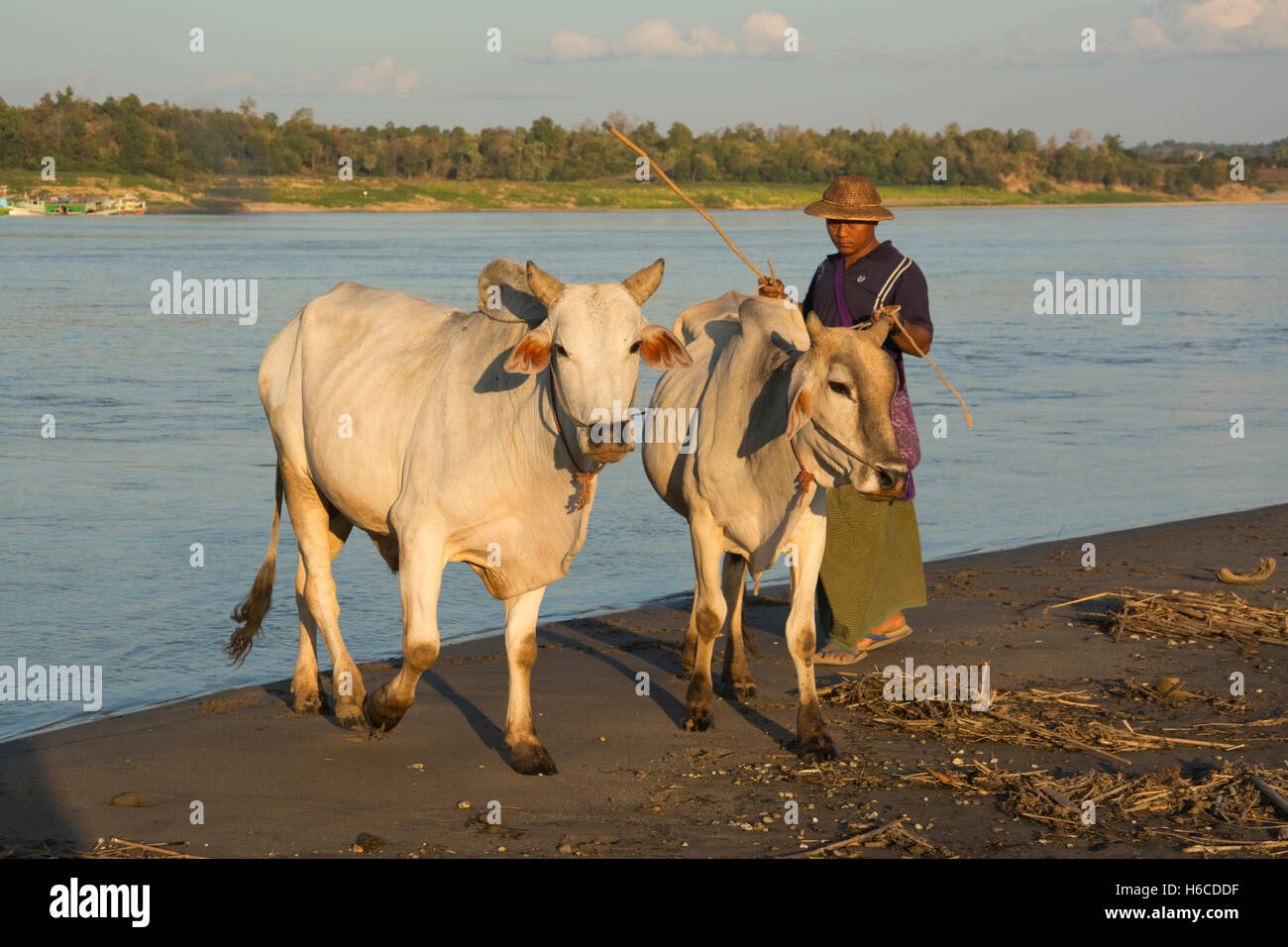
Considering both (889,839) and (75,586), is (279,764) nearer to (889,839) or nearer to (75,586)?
(889,839)

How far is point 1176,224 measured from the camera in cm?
8962

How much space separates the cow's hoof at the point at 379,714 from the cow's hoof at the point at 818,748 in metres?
1.54

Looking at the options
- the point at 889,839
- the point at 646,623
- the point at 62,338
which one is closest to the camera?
the point at 889,839

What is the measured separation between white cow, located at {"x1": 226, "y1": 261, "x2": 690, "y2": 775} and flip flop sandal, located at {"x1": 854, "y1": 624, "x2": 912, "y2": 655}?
7.05 ft

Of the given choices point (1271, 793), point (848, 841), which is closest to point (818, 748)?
point (848, 841)

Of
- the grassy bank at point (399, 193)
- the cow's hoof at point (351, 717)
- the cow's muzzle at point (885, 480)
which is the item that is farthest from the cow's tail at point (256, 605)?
the grassy bank at point (399, 193)

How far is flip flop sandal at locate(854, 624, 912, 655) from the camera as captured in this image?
729 centimetres

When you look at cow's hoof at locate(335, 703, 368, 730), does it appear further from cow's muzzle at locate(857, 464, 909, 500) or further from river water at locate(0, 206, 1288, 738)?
cow's muzzle at locate(857, 464, 909, 500)

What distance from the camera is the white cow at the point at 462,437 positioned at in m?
4.79

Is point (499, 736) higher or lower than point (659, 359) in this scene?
lower

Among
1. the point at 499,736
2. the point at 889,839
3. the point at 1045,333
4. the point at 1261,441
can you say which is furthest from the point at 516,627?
the point at 1045,333

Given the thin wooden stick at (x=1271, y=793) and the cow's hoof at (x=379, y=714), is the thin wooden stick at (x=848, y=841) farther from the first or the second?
the cow's hoof at (x=379, y=714)

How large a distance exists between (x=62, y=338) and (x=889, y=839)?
2133 cm

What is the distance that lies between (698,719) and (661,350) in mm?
1948
